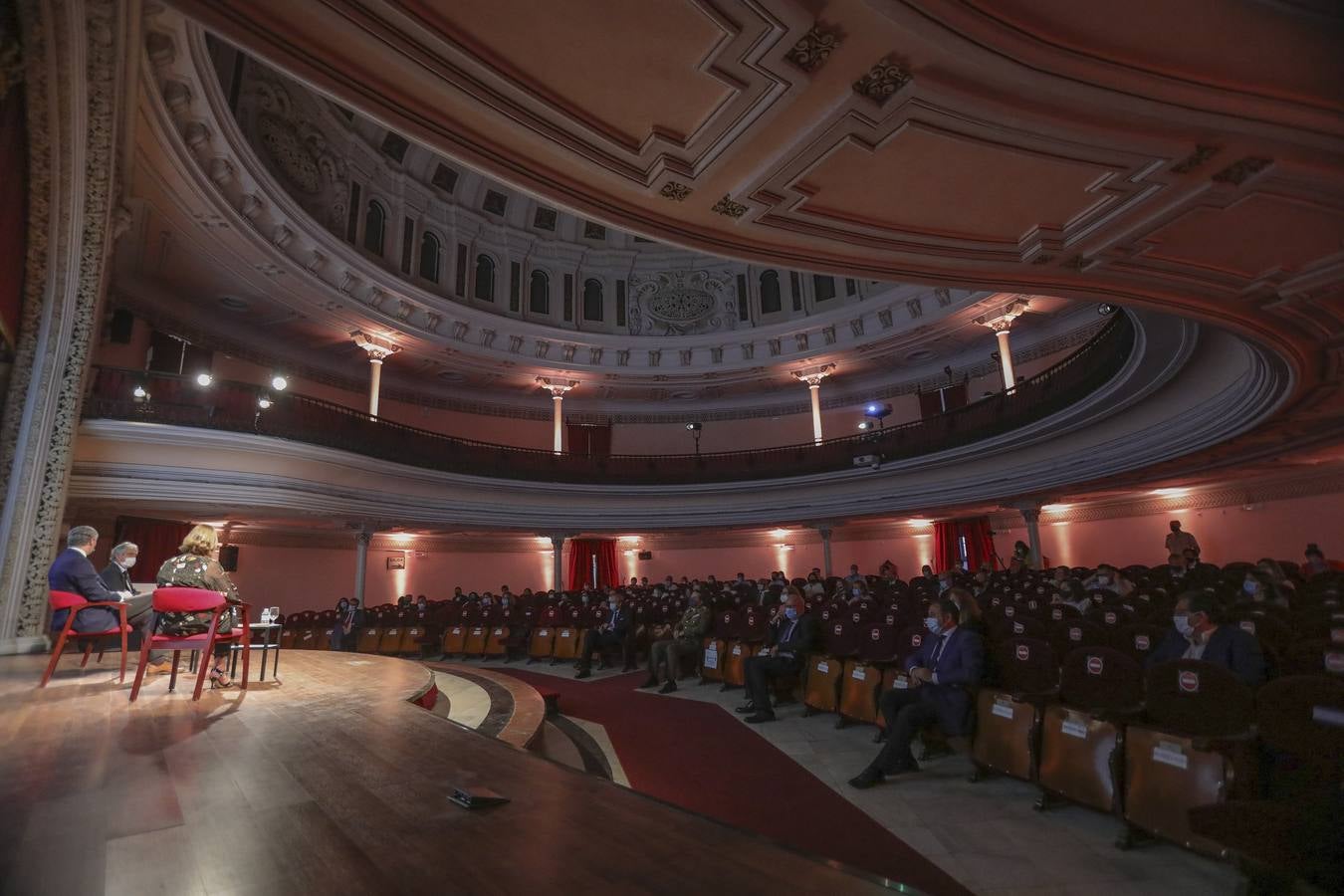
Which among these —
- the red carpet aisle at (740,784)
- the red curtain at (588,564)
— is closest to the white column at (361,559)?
the red curtain at (588,564)

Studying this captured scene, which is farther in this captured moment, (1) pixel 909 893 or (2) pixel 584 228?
(2) pixel 584 228

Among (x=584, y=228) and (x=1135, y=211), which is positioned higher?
(x=584, y=228)

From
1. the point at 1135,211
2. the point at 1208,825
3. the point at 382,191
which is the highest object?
the point at 382,191

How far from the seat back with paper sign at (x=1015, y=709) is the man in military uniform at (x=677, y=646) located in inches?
169

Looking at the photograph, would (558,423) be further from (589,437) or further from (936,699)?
(936,699)

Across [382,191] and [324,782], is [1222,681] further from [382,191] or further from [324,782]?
[382,191]

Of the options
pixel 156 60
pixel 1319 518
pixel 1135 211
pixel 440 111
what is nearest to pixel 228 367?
pixel 156 60

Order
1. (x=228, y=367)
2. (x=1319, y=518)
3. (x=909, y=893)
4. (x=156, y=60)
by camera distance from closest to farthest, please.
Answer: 1. (x=909, y=893)
2. (x=156, y=60)
3. (x=1319, y=518)
4. (x=228, y=367)

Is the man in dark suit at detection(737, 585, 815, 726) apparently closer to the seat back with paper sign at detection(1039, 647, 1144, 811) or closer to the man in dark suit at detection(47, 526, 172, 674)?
the seat back with paper sign at detection(1039, 647, 1144, 811)

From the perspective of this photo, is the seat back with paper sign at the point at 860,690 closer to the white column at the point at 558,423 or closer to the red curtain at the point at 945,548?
the red curtain at the point at 945,548

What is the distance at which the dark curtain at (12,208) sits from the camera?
18.7 ft

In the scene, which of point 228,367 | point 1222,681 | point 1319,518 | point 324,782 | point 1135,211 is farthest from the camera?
point 228,367

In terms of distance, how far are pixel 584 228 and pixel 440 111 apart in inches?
725

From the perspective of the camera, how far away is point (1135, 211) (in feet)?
14.0
